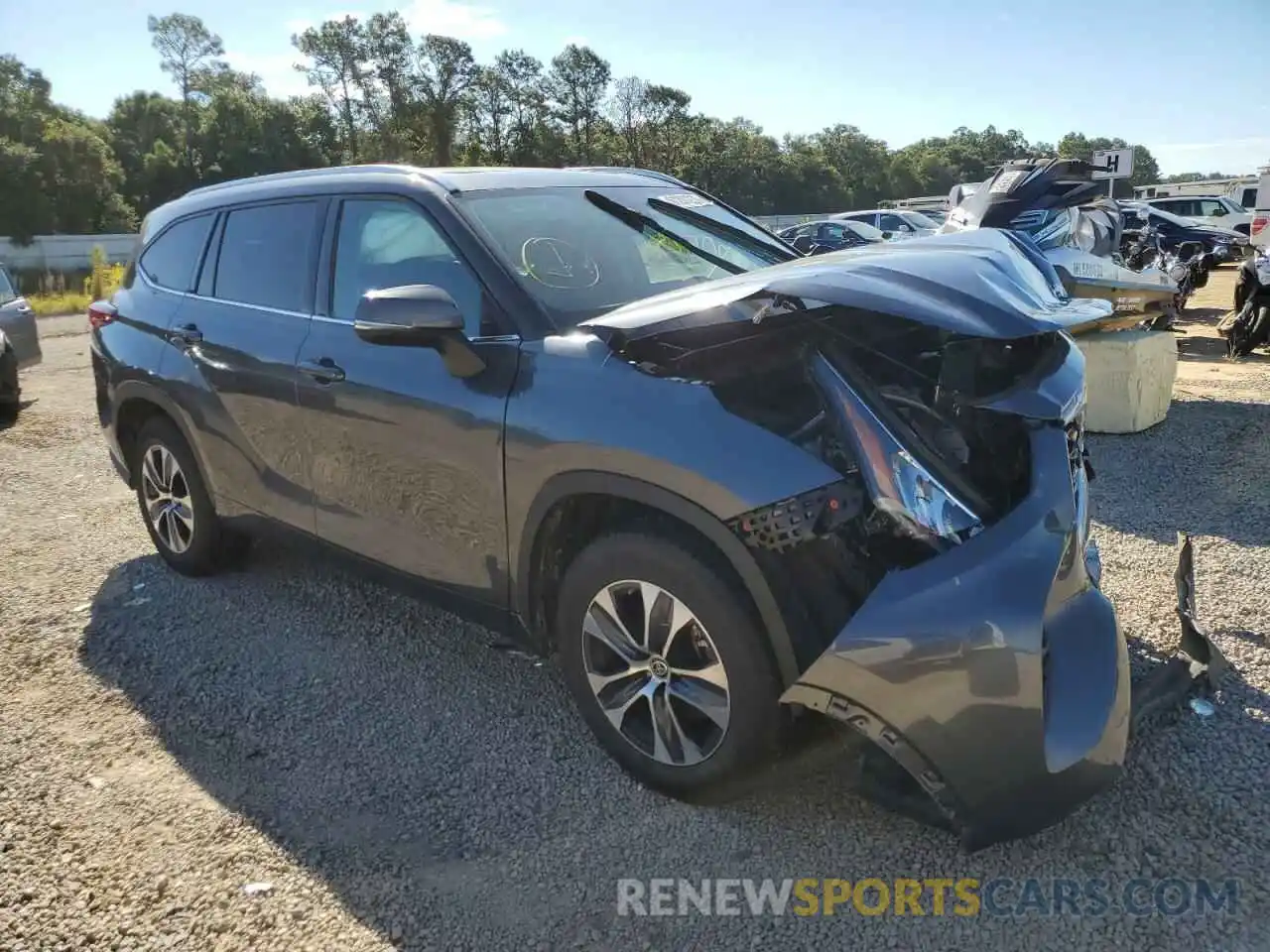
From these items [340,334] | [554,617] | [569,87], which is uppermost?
[569,87]

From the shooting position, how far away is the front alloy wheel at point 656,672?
258cm

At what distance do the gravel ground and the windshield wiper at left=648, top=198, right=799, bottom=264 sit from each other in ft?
6.47

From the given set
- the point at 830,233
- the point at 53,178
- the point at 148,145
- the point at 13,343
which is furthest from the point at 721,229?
the point at 148,145

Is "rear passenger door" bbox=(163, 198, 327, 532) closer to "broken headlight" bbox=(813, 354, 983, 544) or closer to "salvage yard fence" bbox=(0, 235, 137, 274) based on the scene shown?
"broken headlight" bbox=(813, 354, 983, 544)


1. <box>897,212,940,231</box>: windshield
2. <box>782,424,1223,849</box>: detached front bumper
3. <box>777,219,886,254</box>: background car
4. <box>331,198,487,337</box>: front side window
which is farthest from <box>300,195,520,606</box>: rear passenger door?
<box>897,212,940,231</box>: windshield

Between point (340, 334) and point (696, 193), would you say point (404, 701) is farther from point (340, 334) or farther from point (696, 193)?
point (696, 193)

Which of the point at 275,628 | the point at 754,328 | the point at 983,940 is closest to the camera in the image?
the point at 983,940

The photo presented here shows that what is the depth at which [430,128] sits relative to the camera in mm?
73062

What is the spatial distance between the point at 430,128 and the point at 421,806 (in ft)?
254

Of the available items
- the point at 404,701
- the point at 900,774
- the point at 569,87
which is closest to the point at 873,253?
the point at 900,774

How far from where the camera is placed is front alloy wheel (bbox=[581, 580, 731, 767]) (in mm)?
2576

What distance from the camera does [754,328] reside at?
266 cm

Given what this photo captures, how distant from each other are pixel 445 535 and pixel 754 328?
1287 mm

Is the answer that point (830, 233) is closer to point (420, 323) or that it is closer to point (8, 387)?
point (8, 387)
